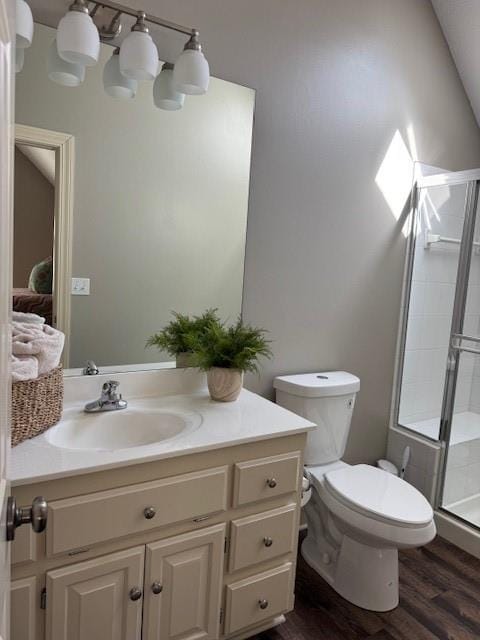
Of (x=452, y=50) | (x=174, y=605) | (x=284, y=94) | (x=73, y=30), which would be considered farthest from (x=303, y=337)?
(x=452, y=50)

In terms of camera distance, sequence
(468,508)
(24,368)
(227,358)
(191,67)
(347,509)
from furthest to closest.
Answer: (468,508) → (347,509) → (227,358) → (191,67) → (24,368)

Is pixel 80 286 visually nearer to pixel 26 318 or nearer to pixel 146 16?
pixel 26 318

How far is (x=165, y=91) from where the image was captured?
1671 millimetres

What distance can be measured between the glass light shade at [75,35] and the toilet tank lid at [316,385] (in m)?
1.43

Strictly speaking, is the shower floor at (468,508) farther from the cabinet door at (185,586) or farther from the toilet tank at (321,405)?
the cabinet door at (185,586)

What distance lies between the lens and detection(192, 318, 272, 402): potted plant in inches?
66.7

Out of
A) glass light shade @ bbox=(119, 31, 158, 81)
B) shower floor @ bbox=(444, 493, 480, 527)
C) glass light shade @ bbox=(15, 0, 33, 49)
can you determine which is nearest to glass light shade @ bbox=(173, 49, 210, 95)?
glass light shade @ bbox=(119, 31, 158, 81)

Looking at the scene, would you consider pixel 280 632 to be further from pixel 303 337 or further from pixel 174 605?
pixel 303 337

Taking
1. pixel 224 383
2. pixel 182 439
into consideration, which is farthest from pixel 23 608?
pixel 224 383

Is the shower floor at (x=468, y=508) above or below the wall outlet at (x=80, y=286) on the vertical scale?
below

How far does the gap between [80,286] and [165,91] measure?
76 cm

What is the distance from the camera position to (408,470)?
261 cm

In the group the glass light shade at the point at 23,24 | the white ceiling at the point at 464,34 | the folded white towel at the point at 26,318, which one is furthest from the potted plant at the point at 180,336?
the white ceiling at the point at 464,34

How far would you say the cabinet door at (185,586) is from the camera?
132cm
